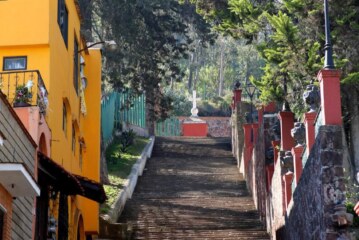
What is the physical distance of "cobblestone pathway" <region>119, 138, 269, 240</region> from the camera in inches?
917

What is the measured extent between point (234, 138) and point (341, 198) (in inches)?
773

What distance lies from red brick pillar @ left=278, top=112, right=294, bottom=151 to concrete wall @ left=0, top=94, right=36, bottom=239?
326 inches

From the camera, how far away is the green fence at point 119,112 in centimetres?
3646

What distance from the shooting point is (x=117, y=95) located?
132 feet

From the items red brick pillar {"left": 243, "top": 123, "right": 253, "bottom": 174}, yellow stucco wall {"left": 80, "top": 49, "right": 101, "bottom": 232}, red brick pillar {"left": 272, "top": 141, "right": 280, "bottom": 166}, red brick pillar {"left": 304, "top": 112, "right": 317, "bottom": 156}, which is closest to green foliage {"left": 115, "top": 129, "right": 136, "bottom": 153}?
red brick pillar {"left": 243, "top": 123, "right": 253, "bottom": 174}

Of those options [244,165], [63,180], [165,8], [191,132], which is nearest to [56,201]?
[63,180]

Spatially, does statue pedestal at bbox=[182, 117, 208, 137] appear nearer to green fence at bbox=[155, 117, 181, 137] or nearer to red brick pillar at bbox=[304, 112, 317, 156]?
green fence at bbox=[155, 117, 181, 137]

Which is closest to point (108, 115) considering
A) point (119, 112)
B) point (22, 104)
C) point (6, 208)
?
point (119, 112)

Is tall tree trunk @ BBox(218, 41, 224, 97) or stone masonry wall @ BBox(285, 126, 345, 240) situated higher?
tall tree trunk @ BBox(218, 41, 224, 97)

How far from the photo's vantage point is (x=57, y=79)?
1878cm

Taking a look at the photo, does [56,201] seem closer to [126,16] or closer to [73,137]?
[73,137]

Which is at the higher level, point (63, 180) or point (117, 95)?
point (117, 95)

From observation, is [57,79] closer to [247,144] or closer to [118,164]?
[247,144]

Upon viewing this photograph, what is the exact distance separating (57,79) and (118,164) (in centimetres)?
1399
